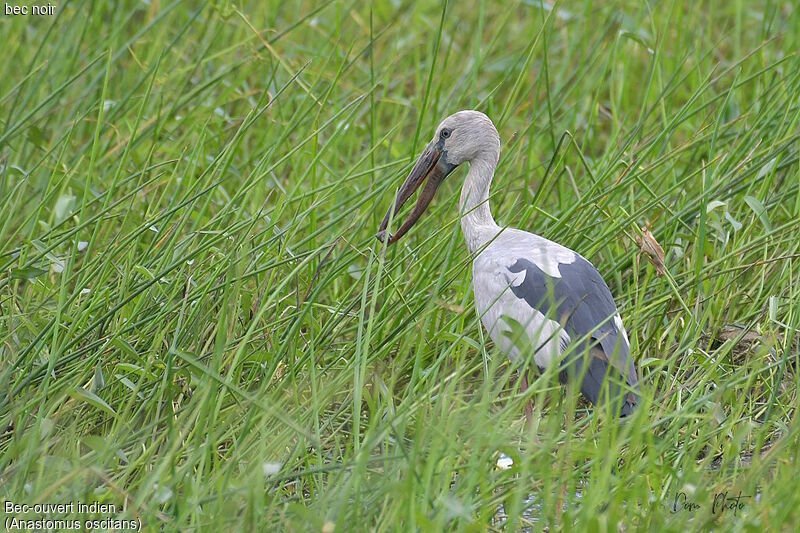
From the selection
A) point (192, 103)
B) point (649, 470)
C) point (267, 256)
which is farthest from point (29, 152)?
point (649, 470)

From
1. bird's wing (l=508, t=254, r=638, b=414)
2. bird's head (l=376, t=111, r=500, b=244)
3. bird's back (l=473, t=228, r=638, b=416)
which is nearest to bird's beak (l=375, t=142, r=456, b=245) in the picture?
bird's head (l=376, t=111, r=500, b=244)

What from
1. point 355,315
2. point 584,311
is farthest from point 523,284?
point 355,315

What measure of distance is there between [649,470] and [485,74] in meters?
3.51

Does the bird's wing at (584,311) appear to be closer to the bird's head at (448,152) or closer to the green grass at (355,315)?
the green grass at (355,315)

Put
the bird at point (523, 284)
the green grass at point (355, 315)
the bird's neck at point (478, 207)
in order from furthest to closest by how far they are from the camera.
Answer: the bird's neck at point (478, 207)
the bird at point (523, 284)
the green grass at point (355, 315)

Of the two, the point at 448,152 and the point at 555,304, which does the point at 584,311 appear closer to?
the point at 555,304

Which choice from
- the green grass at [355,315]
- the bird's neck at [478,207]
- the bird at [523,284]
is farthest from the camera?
the bird's neck at [478,207]

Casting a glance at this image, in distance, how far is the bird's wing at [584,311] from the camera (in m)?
3.07

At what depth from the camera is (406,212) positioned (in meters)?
3.88

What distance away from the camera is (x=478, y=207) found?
3611 millimetres

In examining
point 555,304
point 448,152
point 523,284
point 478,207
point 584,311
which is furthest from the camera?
point 448,152

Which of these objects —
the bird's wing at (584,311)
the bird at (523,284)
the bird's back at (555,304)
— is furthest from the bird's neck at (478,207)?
the bird's wing at (584,311)

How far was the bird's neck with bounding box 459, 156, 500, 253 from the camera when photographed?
3.64m

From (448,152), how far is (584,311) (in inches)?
32.4
